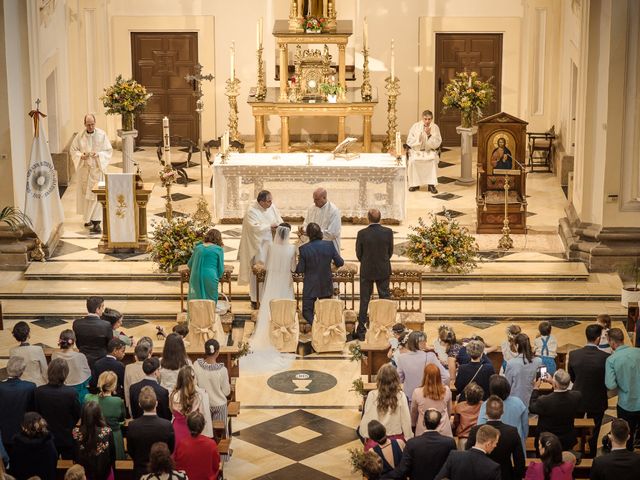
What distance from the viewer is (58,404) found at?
1201 cm

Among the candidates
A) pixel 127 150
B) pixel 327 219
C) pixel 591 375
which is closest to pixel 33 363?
pixel 327 219

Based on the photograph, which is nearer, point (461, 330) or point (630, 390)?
point (630, 390)

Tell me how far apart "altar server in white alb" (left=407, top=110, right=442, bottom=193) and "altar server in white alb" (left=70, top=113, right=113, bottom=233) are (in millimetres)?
4928

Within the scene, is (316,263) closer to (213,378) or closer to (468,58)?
(213,378)

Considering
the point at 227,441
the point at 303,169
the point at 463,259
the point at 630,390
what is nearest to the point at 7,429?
the point at 227,441

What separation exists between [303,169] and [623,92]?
4.72 metres

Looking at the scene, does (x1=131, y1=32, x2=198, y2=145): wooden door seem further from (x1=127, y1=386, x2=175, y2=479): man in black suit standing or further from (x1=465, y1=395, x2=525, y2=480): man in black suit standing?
(x1=465, y1=395, x2=525, y2=480): man in black suit standing

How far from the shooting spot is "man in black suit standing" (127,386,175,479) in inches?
440

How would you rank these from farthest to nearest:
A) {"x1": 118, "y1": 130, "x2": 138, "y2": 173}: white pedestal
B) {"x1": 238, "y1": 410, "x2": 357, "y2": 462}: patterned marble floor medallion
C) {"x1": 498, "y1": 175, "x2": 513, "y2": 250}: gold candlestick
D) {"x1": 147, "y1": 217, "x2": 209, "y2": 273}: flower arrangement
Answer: {"x1": 118, "y1": 130, "x2": 138, "y2": 173}: white pedestal → {"x1": 498, "y1": 175, "x2": 513, "y2": 250}: gold candlestick → {"x1": 147, "y1": 217, "x2": 209, "y2": 273}: flower arrangement → {"x1": 238, "y1": 410, "x2": 357, "y2": 462}: patterned marble floor medallion

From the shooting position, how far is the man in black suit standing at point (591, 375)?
13023 mm

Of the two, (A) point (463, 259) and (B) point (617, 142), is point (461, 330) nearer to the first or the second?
(A) point (463, 259)

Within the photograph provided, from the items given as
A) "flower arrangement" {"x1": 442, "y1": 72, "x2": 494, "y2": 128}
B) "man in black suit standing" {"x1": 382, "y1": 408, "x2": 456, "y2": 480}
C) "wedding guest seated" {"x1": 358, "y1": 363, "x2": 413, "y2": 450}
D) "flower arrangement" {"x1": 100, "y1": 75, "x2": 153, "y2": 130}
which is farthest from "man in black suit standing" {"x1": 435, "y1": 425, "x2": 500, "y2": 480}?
"flower arrangement" {"x1": 442, "y1": 72, "x2": 494, "y2": 128}

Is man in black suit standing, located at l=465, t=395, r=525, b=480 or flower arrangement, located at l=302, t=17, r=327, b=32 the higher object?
flower arrangement, located at l=302, t=17, r=327, b=32

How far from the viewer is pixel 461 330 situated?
55.9 ft
